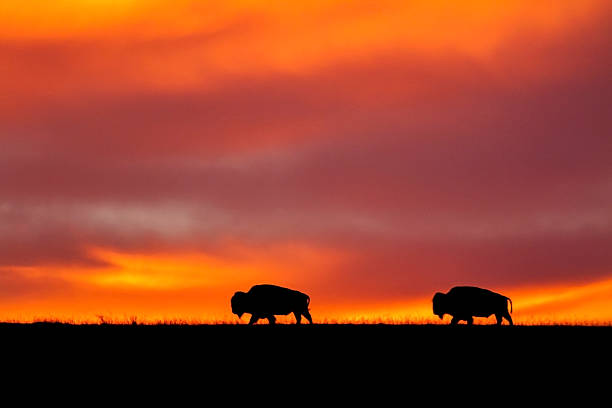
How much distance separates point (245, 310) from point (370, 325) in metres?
11.0

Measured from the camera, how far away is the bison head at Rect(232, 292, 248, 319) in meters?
37.8

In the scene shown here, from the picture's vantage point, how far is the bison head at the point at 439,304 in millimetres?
38094
